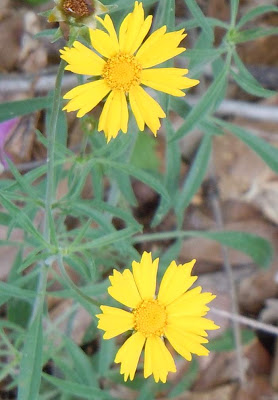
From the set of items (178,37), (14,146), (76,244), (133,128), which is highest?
(14,146)

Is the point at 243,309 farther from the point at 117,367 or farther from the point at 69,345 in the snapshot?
the point at 69,345

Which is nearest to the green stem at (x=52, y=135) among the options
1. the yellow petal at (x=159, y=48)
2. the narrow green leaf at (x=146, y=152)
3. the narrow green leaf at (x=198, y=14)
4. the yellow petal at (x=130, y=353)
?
the yellow petal at (x=159, y=48)

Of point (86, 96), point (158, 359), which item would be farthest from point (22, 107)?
point (158, 359)

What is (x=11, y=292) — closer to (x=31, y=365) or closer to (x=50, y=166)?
(x=31, y=365)

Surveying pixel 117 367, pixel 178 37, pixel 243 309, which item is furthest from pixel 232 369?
pixel 178 37

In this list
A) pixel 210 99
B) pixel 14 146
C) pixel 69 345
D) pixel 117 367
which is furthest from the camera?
pixel 14 146

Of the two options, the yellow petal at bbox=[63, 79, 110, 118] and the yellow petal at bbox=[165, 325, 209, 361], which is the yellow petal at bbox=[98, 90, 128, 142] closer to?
the yellow petal at bbox=[63, 79, 110, 118]
